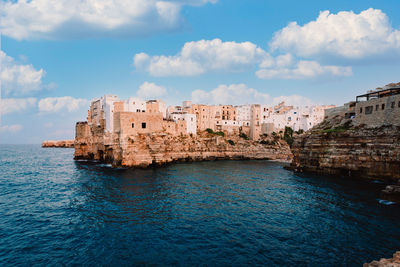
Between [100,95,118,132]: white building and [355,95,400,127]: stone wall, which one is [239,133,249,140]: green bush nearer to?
[355,95,400,127]: stone wall

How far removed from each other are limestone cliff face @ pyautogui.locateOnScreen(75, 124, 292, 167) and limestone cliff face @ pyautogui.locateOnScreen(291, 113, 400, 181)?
85.3 feet

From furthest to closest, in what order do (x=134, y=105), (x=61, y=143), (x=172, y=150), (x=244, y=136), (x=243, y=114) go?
(x=61, y=143) → (x=243, y=114) → (x=244, y=136) → (x=172, y=150) → (x=134, y=105)

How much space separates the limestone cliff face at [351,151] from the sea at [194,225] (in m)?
3.00

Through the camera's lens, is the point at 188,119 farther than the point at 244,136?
No

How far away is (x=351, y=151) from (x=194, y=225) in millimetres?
33464

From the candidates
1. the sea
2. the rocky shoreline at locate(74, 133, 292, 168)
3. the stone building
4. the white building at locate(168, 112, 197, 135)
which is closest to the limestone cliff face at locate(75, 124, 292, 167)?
the rocky shoreline at locate(74, 133, 292, 168)

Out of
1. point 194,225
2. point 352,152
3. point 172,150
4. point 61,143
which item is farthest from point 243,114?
point 61,143

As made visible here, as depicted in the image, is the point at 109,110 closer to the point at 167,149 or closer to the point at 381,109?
the point at 167,149

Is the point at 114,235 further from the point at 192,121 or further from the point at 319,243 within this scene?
the point at 192,121

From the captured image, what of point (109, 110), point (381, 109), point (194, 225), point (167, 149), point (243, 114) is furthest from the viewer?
point (243, 114)

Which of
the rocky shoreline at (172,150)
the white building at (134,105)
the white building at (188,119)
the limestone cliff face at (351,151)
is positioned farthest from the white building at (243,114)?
the white building at (134,105)

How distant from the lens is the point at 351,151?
39938 mm

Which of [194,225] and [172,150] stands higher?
[172,150]

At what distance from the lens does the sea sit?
50.8 ft
